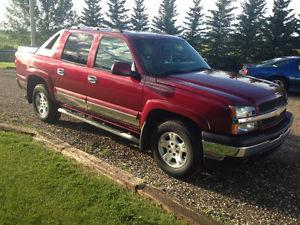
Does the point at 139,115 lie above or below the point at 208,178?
above

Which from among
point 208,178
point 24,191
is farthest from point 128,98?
point 24,191

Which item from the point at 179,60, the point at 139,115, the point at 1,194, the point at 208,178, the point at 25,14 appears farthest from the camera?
the point at 25,14

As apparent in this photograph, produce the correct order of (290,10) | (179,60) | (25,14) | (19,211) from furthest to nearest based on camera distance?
(25,14) < (290,10) < (179,60) < (19,211)

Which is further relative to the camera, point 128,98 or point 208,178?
point 128,98

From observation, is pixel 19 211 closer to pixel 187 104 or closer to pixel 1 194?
pixel 1 194

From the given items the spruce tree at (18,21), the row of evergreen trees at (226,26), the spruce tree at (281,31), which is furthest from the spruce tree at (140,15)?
the spruce tree at (18,21)

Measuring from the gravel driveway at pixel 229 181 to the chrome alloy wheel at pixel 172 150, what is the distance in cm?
22

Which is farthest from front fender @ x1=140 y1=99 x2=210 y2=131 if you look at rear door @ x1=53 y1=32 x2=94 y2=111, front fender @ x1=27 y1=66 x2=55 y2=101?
front fender @ x1=27 y1=66 x2=55 y2=101

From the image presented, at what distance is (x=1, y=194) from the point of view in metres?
4.15

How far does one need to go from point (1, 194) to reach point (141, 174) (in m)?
1.75

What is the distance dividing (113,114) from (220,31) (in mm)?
30308

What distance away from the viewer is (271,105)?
15.7 ft

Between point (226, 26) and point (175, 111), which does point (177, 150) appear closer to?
point (175, 111)

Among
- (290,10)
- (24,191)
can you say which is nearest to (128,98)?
(24,191)
